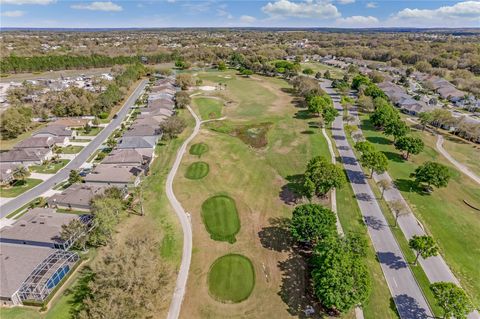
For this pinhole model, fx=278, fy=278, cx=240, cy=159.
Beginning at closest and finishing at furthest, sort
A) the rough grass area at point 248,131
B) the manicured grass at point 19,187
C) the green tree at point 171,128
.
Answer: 1. the manicured grass at point 19,187
2. the green tree at point 171,128
3. the rough grass area at point 248,131

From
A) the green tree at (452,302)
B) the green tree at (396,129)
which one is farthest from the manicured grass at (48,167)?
the green tree at (396,129)

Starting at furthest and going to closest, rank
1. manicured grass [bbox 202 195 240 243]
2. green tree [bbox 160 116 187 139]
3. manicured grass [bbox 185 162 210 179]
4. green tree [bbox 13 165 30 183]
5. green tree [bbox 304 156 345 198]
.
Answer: green tree [bbox 160 116 187 139] < manicured grass [bbox 185 162 210 179] < green tree [bbox 13 165 30 183] < green tree [bbox 304 156 345 198] < manicured grass [bbox 202 195 240 243]

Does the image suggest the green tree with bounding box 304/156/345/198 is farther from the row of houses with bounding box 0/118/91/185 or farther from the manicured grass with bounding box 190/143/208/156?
the row of houses with bounding box 0/118/91/185

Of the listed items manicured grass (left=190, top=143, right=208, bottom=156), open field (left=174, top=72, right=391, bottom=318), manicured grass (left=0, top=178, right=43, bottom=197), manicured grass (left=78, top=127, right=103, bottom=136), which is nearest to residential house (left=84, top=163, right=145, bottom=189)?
open field (left=174, top=72, right=391, bottom=318)

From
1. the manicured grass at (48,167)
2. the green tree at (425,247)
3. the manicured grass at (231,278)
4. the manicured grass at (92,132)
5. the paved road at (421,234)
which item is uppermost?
the manicured grass at (92,132)

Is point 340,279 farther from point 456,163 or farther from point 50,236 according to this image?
point 456,163

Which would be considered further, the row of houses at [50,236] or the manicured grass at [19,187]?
the manicured grass at [19,187]

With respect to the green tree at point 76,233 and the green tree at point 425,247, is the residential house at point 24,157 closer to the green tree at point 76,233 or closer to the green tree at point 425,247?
the green tree at point 76,233
